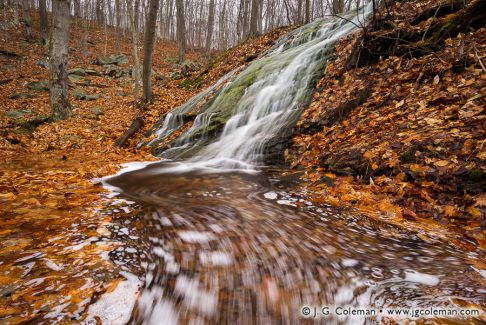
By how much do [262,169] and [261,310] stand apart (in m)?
3.71

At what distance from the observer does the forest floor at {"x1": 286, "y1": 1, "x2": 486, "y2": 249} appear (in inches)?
107

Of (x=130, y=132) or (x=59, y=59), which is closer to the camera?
(x=130, y=132)

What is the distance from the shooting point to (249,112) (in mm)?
7184

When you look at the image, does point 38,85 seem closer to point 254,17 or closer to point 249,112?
point 254,17

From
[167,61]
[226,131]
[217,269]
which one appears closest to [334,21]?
[226,131]

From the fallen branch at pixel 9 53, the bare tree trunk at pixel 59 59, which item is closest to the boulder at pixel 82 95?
the bare tree trunk at pixel 59 59

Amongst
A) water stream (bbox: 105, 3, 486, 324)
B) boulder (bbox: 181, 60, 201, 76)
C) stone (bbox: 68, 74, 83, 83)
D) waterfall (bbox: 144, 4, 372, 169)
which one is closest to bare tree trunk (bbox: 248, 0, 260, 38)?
boulder (bbox: 181, 60, 201, 76)

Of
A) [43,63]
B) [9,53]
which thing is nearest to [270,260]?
[43,63]

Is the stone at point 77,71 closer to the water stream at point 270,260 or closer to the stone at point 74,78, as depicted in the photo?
the stone at point 74,78

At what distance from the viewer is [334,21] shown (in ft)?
33.2

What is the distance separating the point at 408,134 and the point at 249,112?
4163 millimetres

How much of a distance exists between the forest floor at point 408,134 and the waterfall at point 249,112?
2.12 ft

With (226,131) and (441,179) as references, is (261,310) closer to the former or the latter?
(441,179)

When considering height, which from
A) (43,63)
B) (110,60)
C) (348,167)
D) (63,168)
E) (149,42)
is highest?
(110,60)
